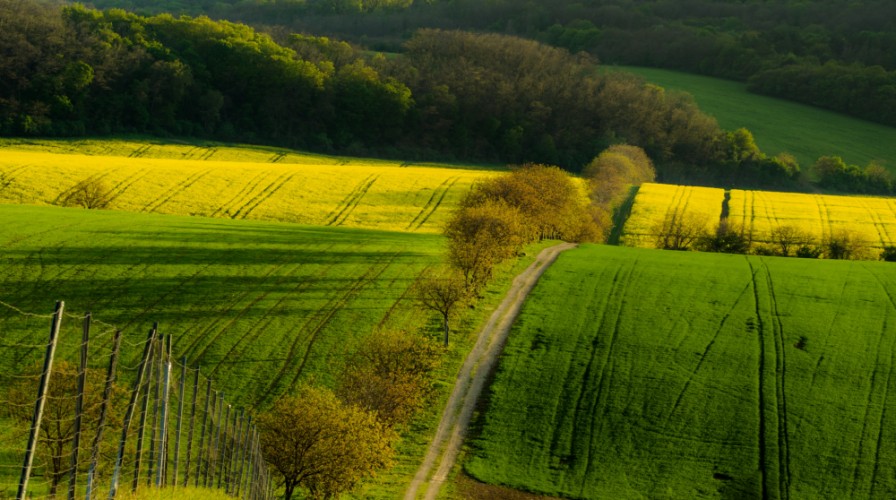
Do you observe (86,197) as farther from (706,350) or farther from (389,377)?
(706,350)

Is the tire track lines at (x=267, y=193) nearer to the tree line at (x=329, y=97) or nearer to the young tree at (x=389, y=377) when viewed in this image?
the tree line at (x=329, y=97)

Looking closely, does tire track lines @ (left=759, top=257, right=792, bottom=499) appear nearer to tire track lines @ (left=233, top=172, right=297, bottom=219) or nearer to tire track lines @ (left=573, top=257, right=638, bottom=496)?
tire track lines @ (left=573, top=257, right=638, bottom=496)

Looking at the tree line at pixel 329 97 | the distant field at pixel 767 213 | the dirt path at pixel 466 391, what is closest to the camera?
the dirt path at pixel 466 391

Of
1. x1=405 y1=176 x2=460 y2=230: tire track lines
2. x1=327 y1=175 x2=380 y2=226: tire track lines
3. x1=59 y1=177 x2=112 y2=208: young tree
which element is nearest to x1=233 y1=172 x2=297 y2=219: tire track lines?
x1=327 y1=175 x2=380 y2=226: tire track lines

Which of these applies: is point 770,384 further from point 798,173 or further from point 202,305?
point 798,173

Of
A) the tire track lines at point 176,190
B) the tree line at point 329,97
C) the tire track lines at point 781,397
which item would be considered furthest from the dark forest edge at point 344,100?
the tire track lines at point 781,397

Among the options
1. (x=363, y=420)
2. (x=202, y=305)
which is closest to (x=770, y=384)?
(x=363, y=420)
